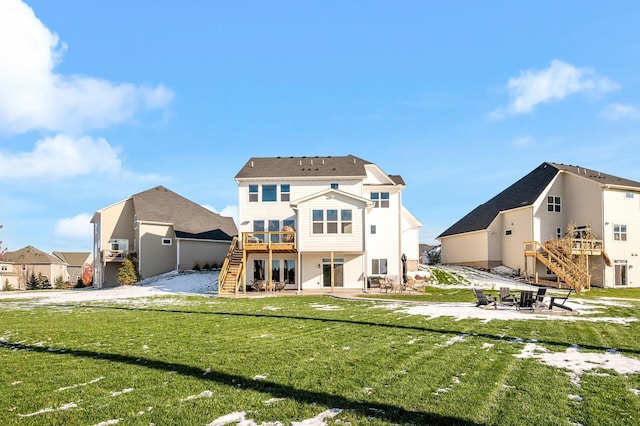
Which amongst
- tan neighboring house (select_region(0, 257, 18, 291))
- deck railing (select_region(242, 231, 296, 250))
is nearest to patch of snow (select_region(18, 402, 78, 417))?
deck railing (select_region(242, 231, 296, 250))

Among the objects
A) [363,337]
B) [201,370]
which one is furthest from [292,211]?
[201,370]

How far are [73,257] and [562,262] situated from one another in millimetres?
74362

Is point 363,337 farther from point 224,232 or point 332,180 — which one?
point 224,232

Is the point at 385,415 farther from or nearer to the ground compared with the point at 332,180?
nearer to the ground

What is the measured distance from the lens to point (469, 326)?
12.7 metres

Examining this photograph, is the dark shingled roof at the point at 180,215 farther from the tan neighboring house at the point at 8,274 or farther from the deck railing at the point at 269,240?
→ the tan neighboring house at the point at 8,274

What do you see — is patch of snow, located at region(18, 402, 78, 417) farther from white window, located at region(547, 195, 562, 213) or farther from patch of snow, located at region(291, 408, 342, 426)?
white window, located at region(547, 195, 562, 213)

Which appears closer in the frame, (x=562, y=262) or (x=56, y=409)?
(x=56, y=409)

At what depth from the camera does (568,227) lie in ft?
110

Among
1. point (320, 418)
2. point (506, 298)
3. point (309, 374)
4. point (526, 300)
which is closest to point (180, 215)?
point (506, 298)

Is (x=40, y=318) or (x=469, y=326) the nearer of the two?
(x=469, y=326)

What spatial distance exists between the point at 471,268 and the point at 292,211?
18418mm

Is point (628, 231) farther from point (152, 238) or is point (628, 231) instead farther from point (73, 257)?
point (73, 257)

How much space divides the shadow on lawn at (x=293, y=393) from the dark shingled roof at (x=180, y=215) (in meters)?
31.6
